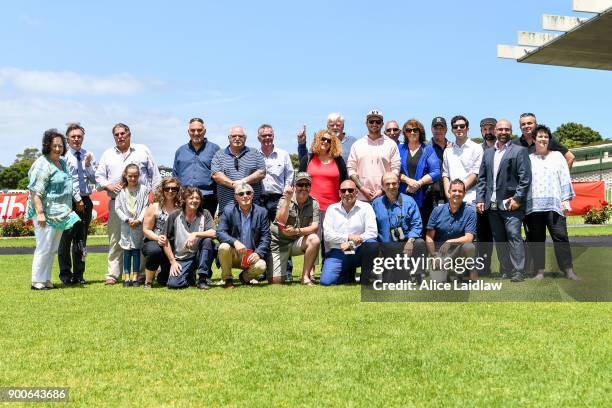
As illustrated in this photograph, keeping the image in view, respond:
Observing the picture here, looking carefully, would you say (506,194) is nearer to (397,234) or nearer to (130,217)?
(397,234)

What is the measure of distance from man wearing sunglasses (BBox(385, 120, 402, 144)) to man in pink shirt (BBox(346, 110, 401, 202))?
1.47 feet

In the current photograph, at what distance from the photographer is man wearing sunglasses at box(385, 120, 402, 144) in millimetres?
9281

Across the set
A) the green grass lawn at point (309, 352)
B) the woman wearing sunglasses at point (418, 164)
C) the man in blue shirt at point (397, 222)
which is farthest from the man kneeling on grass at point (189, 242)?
the woman wearing sunglasses at point (418, 164)

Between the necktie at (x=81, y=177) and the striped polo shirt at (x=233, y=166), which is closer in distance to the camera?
the striped polo shirt at (x=233, y=166)

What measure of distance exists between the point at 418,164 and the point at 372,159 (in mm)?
629

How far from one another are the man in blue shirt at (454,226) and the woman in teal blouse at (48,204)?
461 cm

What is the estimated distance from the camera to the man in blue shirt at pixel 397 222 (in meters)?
8.13

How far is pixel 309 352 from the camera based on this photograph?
14.7 feet

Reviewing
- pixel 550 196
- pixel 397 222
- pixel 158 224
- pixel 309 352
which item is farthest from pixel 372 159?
pixel 309 352

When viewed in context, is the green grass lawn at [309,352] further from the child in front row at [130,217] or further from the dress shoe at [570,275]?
the dress shoe at [570,275]

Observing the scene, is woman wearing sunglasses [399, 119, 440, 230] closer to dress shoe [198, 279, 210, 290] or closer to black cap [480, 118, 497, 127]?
black cap [480, 118, 497, 127]

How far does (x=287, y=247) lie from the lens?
8695mm

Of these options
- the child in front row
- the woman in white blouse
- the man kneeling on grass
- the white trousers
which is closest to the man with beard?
the woman in white blouse

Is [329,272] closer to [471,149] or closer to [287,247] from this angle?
[287,247]
